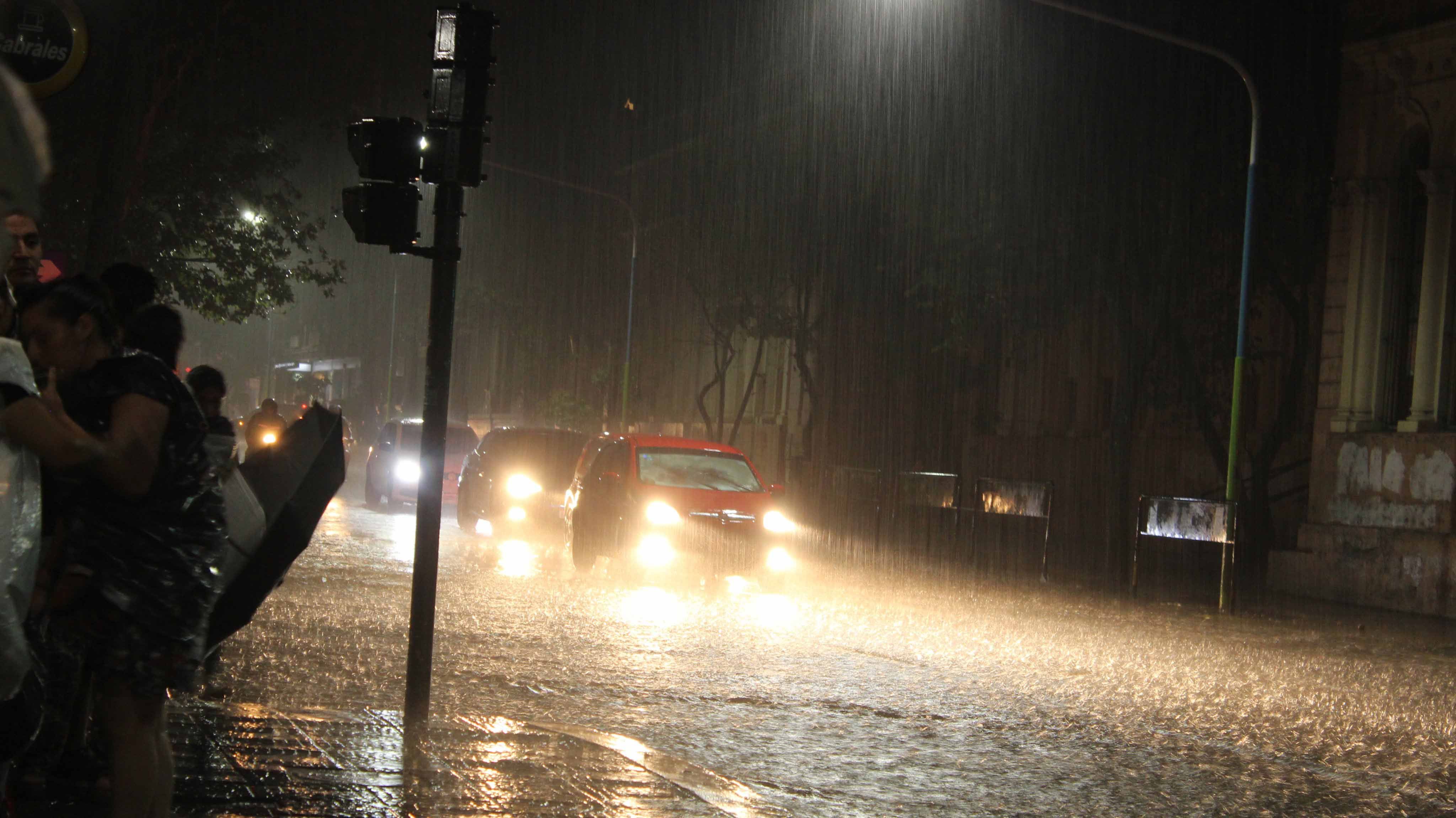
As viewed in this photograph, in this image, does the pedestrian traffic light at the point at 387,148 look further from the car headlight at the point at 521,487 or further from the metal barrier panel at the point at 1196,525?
the car headlight at the point at 521,487

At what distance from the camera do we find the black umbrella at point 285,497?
5191mm

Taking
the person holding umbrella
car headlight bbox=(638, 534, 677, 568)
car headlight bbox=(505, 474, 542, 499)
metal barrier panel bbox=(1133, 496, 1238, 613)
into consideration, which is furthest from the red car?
the person holding umbrella

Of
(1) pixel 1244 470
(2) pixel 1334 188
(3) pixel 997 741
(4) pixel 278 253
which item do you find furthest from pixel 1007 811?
(4) pixel 278 253

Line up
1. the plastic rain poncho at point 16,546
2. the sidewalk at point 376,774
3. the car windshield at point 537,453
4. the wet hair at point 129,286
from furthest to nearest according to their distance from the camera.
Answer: the car windshield at point 537,453 < the wet hair at point 129,286 < the sidewalk at point 376,774 < the plastic rain poncho at point 16,546

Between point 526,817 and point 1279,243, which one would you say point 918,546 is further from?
point 526,817

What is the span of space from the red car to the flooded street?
1.59 ft

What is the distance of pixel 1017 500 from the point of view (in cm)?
2153

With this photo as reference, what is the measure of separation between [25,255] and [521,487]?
18047 mm

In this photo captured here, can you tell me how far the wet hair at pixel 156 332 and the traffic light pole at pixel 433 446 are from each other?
1663mm

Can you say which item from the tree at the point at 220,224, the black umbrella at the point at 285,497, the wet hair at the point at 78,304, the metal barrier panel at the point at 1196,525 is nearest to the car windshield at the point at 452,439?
the tree at the point at 220,224

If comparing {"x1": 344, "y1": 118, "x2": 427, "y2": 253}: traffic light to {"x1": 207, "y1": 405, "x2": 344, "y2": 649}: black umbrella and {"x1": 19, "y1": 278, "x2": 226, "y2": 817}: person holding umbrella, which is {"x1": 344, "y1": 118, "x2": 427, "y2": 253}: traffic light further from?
{"x1": 19, "y1": 278, "x2": 226, "y2": 817}: person holding umbrella

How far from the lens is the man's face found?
189 inches

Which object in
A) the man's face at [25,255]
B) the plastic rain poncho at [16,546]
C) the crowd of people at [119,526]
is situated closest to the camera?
the plastic rain poncho at [16,546]

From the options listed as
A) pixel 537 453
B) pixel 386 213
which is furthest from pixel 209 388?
pixel 537 453
